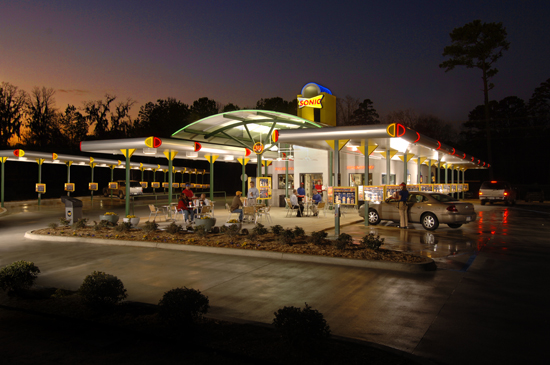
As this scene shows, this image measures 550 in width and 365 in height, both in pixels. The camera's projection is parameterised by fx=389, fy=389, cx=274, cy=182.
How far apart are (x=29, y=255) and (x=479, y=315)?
32.3 feet

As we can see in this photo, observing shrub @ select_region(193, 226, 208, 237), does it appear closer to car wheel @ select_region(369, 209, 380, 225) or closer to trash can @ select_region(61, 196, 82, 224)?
trash can @ select_region(61, 196, 82, 224)

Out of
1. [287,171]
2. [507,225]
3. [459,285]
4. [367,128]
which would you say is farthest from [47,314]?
[287,171]

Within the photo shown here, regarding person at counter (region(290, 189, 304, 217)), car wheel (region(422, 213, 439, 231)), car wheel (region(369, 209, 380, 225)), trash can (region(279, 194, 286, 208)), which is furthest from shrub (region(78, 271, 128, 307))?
trash can (region(279, 194, 286, 208))

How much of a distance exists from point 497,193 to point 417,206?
57.6 ft

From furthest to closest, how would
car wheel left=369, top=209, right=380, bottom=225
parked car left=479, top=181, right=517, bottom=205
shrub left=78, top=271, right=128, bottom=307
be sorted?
parked car left=479, top=181, right=517, bottom=205
car wheel left=369, top=209, right=380, bottom=225
shrub left=78, top=271, right=128, bottom=307

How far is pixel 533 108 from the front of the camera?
5512cm

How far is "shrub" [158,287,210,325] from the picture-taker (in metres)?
A: 4.44

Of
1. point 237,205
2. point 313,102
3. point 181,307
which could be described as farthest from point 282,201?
point 181,307

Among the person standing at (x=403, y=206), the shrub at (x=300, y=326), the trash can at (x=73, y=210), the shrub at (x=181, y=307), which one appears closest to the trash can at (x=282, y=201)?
the person standing at (x=403, y=206)

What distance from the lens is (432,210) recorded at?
14406 mm

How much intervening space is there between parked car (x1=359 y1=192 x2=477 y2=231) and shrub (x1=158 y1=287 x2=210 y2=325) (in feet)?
38.5

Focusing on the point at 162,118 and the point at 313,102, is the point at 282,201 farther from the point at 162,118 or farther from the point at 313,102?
the point at 162,118

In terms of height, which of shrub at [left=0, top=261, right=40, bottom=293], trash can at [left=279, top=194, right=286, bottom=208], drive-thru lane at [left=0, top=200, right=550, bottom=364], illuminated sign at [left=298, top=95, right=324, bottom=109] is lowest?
drive-thru lane at [left=0, top=200, right=550, bottom=364]

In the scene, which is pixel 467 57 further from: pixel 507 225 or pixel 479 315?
pixel 479 315
